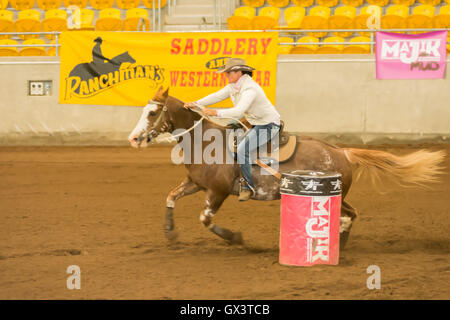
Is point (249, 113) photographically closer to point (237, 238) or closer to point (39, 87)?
point (237, 238)

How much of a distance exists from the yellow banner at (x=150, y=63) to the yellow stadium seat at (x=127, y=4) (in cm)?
396

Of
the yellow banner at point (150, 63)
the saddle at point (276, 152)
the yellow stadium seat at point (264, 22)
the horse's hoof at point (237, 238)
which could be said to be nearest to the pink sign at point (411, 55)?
the yellow banner at point (150, 63)

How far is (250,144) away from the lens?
23.2 ft

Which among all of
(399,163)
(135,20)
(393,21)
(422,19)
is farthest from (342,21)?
(399,163)

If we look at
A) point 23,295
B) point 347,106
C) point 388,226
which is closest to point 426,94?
point 347,106

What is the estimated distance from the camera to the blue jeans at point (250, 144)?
7.06 m

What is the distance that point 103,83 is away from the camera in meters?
15.8

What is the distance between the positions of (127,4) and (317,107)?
292 inches

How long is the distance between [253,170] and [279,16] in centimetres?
1266

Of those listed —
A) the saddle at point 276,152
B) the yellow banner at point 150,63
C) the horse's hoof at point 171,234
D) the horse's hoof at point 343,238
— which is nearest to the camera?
the saddle at point 276,152

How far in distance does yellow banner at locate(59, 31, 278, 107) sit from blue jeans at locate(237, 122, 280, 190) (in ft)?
25.8

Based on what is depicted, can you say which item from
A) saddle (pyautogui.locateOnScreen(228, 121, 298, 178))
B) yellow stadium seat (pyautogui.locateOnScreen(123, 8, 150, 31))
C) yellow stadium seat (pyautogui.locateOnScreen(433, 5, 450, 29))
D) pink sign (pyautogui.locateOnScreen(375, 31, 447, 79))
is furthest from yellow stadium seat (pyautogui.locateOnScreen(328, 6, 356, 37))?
saddle (pyautogui.locateOnScreen(228, 121, 298, 178))

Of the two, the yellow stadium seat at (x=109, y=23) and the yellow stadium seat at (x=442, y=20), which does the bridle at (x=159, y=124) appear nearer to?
the yellow stadium seat at (x=442, y=20)

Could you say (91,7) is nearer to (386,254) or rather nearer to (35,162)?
(35,162)
